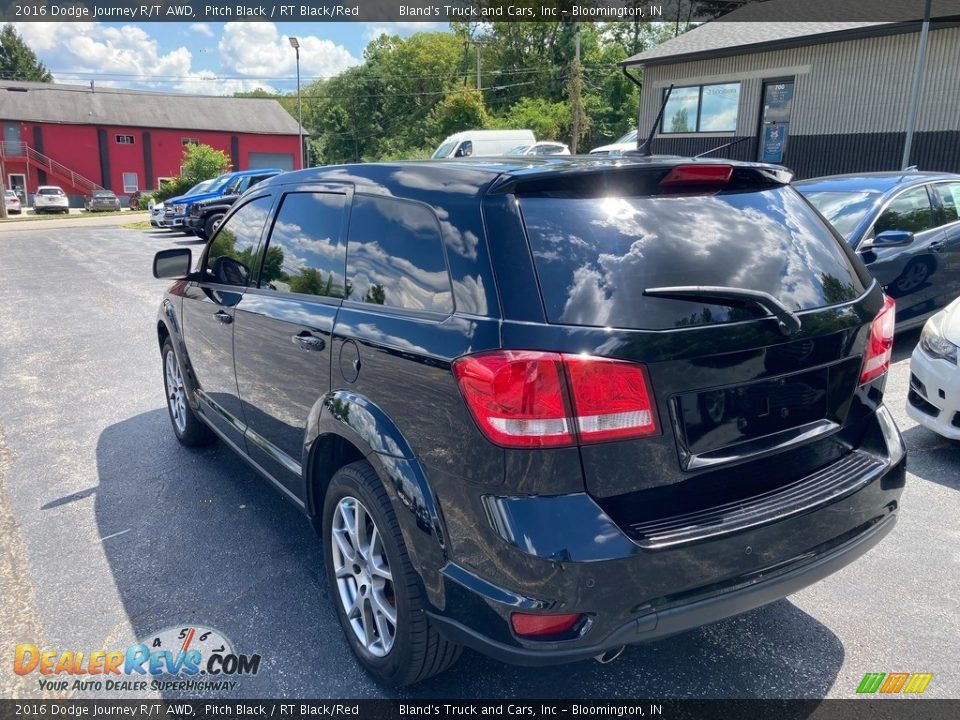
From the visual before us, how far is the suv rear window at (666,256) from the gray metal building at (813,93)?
12588 mm

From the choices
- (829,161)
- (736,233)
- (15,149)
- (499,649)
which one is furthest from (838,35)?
(15,149)

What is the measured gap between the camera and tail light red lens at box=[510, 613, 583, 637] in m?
2.08

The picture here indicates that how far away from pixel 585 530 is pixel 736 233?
3.81 ft

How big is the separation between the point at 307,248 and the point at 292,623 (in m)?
1.63

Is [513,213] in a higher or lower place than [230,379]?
higher

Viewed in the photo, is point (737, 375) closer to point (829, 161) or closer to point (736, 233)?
point (736, 233)

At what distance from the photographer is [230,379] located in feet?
13.1

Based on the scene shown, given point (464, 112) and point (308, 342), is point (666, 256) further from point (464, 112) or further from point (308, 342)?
point (464, 112)

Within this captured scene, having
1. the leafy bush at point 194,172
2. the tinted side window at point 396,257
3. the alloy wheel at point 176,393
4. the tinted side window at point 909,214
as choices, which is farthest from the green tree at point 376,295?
the leafy bush at point 194,172

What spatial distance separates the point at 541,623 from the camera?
2088 millimetres

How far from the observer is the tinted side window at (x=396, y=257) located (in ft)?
8.05

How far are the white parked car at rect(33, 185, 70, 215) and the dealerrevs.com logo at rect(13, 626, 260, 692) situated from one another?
47017mm

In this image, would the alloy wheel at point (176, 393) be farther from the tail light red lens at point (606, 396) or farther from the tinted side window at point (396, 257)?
the tail light red lens at point (606, 396)

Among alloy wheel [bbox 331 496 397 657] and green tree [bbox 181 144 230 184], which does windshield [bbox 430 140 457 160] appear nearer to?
green tree [bbox 181 144 230 184]
